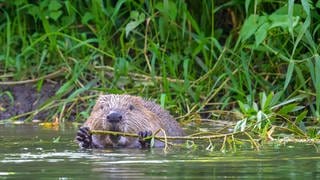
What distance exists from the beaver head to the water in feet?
0.69

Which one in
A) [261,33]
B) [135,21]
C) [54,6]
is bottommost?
[261,33]

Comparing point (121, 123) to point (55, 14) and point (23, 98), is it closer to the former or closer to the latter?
point (23, 98)

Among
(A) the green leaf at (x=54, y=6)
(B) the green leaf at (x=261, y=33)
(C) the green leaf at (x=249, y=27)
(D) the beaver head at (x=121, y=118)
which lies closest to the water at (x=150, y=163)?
(D) the beaver head at (x=121, y=118)

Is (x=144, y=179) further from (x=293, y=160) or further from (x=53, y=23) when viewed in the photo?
(x=53, y=23)

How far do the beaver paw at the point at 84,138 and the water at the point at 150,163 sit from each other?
7cm

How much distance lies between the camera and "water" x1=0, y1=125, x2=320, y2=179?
5.06 m

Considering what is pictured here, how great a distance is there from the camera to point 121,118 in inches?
275

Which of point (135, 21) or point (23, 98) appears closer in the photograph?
point (135, 21)

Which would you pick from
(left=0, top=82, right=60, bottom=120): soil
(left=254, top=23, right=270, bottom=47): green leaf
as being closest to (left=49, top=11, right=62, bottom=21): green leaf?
(left=0, top=82, right=60, bottom=120): soil

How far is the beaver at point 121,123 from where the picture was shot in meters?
6.92

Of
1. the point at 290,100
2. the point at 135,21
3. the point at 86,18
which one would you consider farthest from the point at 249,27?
the point at 86,18

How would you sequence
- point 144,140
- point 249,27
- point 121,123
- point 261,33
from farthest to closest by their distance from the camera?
1. point 249,27
2. point 261,33
3. point 121,123
4. point 144,140

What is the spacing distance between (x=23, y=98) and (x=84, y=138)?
281 centimetres

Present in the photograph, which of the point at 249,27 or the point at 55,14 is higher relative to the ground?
the point at 55,14
